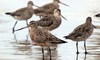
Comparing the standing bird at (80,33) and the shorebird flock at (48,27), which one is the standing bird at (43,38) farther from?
the standing bird at (80,33)

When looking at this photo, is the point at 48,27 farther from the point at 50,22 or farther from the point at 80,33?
the point at 80,33

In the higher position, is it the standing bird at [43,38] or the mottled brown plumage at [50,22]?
the standing bird at [43,38]

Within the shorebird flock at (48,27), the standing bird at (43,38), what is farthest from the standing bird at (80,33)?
the standing bird at (43,38)

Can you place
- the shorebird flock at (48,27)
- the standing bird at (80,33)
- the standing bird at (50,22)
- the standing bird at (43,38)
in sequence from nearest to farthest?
1. the standing bird at (43,38)
2. the shorebird flock at (48,27)
3. the standing bird at (80,33)
4. the standing bird at (50,22)

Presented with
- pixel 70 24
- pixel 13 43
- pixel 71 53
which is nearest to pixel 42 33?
pixel 71 53

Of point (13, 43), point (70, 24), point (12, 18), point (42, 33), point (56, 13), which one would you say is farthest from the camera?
point (12, 18)

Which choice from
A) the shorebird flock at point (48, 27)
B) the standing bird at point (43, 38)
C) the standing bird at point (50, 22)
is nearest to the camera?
the standing bird at point (43, 38)

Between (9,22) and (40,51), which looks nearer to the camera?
(40,51)

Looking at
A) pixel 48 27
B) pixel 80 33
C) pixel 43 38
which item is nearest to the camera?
pixel 43 38

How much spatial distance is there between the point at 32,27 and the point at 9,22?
18.9ft

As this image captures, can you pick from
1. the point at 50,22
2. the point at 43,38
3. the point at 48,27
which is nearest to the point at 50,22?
the point at 50,22

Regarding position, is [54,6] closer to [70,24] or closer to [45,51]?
[70,24]

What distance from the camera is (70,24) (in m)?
17.0

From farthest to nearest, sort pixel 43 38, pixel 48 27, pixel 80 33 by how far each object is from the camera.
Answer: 1. pixel 48 27
2. pixel 80 33
3. pixel 43 38
